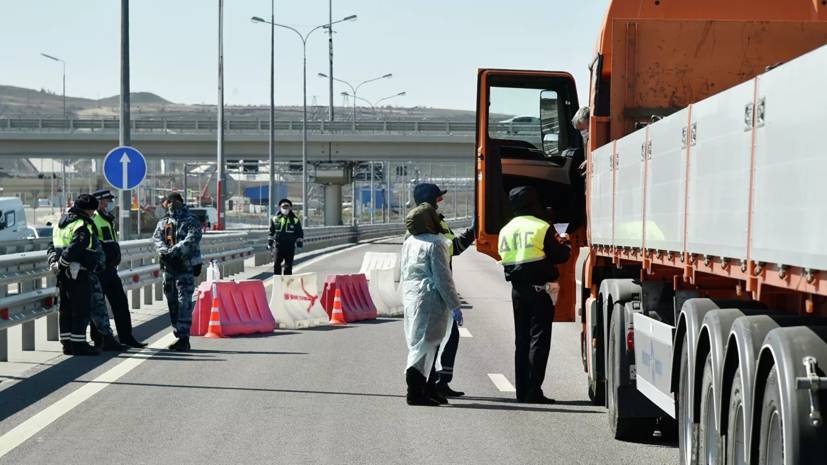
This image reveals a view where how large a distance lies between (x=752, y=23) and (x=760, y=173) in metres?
5.51

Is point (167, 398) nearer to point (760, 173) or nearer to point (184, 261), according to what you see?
point (184, 261)

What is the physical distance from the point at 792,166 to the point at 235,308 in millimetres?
13168

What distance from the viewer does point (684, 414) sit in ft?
25.6

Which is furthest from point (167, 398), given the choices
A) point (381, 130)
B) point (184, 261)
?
point (381, 130)

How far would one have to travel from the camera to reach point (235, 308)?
17844 millimetres

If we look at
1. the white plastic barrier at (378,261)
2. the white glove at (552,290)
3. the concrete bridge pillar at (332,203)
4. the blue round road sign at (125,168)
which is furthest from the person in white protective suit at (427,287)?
the concrete bridge pillar at (332,203)

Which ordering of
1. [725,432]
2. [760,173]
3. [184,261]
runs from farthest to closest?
[184,261] < [725,432] < [760,173]

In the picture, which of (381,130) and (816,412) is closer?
(816,412)

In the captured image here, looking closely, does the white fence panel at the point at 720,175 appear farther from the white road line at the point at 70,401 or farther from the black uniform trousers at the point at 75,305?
the black uniform trousers at the point at 75,305

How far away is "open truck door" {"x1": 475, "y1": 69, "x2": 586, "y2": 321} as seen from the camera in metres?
14.7

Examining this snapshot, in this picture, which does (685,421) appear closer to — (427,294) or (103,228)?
(427,294)

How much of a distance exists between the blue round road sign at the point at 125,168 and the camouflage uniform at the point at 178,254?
21.3ft

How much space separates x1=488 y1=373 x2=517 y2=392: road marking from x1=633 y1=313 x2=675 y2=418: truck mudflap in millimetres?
2890

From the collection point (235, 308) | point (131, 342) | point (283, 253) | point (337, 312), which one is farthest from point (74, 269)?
point (283, 253)
